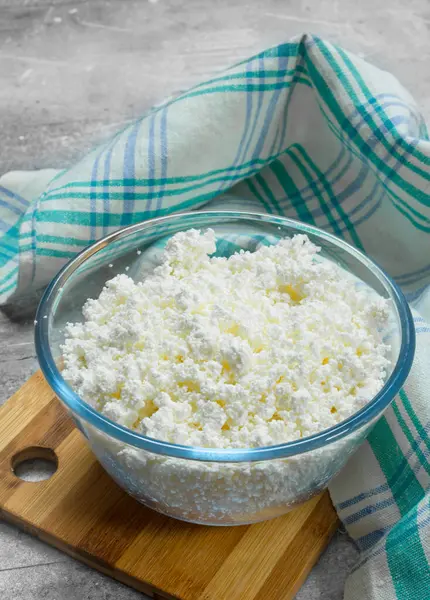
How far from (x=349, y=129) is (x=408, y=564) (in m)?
0.75

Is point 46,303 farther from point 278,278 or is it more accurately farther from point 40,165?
point 40,165

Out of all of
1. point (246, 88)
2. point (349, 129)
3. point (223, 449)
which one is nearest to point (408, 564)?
point (223, 449)

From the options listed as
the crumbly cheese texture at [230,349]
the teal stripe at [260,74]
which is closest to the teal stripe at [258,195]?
the teal stripe at [260,74]

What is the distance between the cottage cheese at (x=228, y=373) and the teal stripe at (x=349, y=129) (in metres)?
0.32

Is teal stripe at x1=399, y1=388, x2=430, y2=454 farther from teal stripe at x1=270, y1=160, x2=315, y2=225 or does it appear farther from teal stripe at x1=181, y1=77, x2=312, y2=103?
teal stripe at x1=181, y1=77, x2=312, y2=103

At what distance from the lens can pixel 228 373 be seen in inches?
41.8

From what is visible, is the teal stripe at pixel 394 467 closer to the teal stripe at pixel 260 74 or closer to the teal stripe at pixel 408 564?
the teal stripe at pixel 408 564

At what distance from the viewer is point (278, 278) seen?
1204mm

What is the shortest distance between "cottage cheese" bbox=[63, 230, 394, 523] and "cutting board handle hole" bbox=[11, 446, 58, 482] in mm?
166

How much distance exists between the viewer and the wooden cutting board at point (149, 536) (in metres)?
1.11

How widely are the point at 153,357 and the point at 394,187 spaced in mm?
612

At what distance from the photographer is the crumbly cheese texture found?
1027 millimetres

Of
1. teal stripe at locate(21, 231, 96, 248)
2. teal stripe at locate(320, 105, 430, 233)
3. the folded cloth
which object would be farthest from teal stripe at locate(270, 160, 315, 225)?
teal stripe at locate(21, 231, 96, 248)

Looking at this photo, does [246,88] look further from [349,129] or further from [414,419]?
[414,419]
